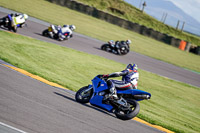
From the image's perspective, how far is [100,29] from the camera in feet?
113

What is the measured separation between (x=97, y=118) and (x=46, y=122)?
182 cm

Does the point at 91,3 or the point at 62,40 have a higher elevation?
the point at 91,3

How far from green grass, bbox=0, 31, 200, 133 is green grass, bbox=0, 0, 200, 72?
13.7 m

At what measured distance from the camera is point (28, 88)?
8344 millimetres

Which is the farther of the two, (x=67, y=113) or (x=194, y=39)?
(x=194, y=39)

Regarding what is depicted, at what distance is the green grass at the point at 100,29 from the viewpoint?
3011cm

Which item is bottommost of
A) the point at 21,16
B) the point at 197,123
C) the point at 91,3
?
the point at 197,123

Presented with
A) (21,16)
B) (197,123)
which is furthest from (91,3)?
(197,123)

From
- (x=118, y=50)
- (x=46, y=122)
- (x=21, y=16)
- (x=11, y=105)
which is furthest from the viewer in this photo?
(x=118, y=50)

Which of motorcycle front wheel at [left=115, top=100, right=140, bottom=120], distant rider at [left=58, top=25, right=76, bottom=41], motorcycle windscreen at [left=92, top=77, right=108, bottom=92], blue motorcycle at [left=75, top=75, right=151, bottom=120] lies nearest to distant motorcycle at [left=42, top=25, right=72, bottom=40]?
distant rider at [left=58, top=25, right=76, bottom=41]

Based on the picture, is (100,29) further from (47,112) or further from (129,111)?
(47,112)

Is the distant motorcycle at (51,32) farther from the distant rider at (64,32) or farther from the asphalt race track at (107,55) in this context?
the asphalt race track at (107,55)

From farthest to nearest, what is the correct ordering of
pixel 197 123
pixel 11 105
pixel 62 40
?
pixel 62 40, pixel 197 123, pixel 11 105

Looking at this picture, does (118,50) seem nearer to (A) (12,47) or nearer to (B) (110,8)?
(A) (12,47)
